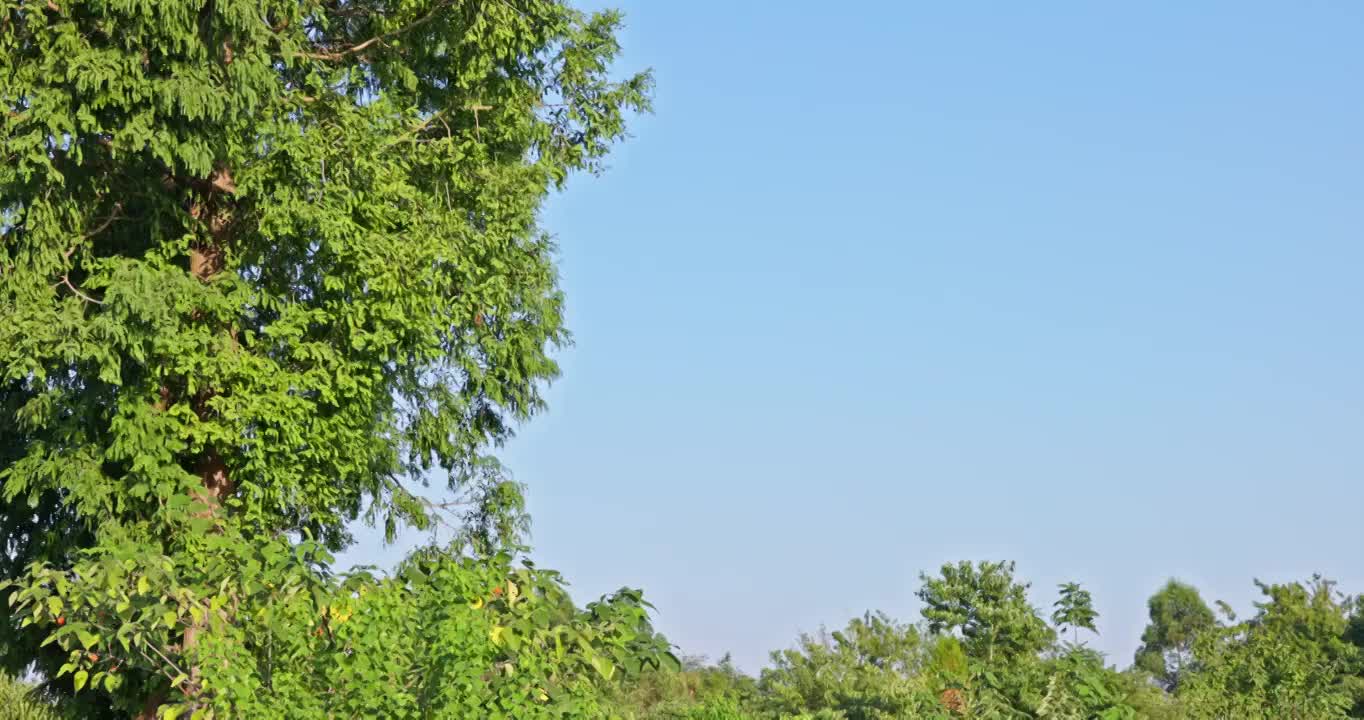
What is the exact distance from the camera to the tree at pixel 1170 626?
66.2 metres

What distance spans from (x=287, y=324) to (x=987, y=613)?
25.5 ft

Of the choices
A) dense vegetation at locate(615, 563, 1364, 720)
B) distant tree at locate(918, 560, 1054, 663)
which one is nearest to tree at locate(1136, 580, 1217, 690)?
dense vegetation at locate(615, 563, 1364, 720)

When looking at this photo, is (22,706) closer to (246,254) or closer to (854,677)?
(246,254)

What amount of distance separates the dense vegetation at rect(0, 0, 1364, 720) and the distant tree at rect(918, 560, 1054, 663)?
45 millimetres

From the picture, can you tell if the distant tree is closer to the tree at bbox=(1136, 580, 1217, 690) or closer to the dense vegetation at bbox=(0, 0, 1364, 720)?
the dense vegetation at bbox=(0, 0, 1364, 720)

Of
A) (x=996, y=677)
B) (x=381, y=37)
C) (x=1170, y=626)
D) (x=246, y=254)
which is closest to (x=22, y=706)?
(x=246, y=254)

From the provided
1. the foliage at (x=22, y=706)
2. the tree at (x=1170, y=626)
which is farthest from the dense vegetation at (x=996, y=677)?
the tree at (x=1170, y=626)

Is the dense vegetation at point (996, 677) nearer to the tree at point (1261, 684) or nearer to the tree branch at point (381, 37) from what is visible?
the tree at point (1261, 684)

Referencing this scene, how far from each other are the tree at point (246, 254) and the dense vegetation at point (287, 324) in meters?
0.04

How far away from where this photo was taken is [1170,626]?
225 ft

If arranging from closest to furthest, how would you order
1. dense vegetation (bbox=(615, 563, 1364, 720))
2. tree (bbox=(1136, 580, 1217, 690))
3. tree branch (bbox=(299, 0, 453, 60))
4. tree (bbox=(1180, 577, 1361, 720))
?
dense vegetation (bbox=(615, 563, 1364, 720)), tree branch (bbox=(299, 0, 453, 60)), tree (bbox=(1180, 577, 1361, 720)), tree (bbox=(1136, 580, 1217, 690))

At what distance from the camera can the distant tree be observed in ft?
51.4

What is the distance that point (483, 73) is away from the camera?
17359 millimetres

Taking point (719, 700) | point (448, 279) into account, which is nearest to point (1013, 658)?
point (719, 700)
